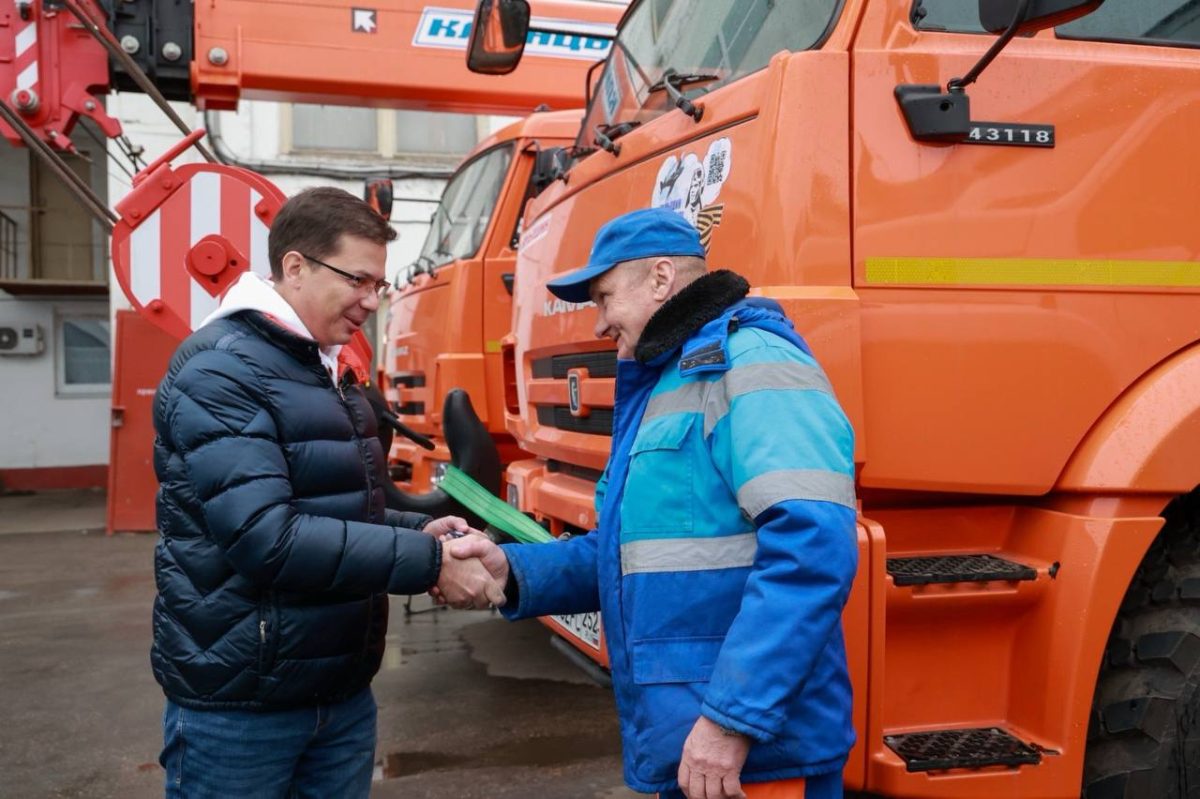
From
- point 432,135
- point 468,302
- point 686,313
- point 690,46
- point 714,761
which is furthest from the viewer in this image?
point 432,135

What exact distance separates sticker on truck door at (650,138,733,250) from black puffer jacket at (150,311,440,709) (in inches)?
43.7

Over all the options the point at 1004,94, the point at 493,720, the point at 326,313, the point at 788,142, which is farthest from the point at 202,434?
the point at 493,720

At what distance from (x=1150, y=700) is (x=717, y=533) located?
1367 millimetres

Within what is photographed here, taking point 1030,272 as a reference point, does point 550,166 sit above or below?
above

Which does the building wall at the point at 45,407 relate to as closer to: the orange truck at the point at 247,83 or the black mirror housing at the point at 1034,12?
the orange truck at the point at 247,83

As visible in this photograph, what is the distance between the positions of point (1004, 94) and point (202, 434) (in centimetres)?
198

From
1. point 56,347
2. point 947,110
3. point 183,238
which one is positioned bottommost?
point 56,347

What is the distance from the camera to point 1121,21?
2.70 metres

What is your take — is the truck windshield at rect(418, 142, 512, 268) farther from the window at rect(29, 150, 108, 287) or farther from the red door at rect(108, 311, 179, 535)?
the window at rect(29, 150, 108, 287)

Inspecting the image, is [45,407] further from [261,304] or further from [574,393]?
[261,304]

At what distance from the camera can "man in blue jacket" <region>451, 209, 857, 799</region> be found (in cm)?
172

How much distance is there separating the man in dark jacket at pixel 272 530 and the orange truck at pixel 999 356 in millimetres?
994

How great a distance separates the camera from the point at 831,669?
6.14ft

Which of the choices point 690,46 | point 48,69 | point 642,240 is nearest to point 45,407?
point 48,69
